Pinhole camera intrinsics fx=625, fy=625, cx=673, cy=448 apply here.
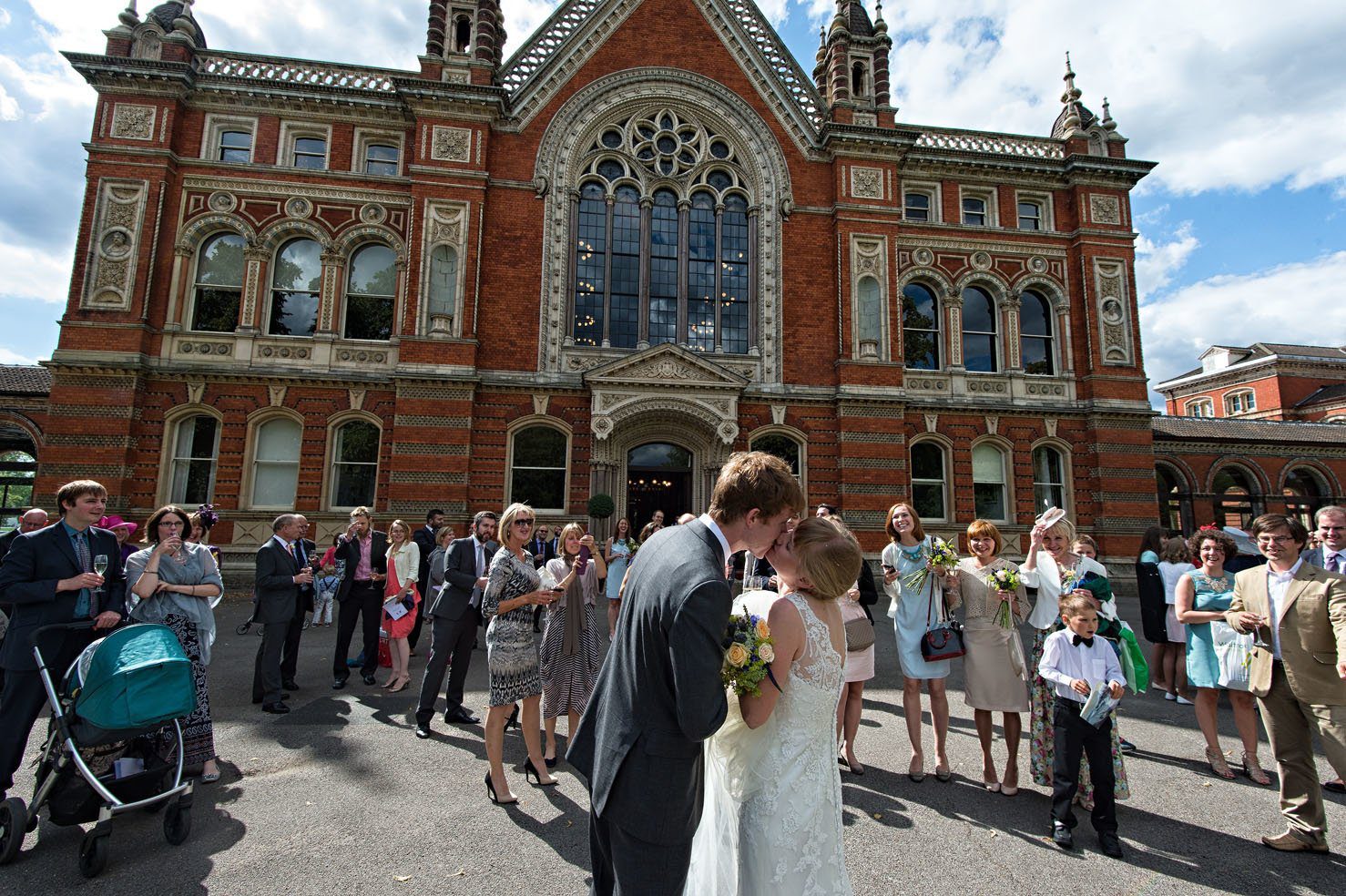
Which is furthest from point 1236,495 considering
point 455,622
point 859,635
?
point 455,622

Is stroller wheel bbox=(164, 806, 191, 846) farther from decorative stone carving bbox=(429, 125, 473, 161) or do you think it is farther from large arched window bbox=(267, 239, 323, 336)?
decorative stone carving bbox=(429, 125, 473, 161)

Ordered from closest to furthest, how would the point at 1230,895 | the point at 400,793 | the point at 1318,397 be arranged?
1. the point at 1230,895
2. the point at 400,793
3. the point at 1318,397

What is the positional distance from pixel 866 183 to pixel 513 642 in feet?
54.5

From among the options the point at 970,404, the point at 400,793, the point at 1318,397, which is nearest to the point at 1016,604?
the point at 400,793

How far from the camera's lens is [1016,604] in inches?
201

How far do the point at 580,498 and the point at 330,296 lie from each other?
8115mm

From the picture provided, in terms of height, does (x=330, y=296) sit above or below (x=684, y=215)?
below

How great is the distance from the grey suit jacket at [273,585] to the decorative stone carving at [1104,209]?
21.7 meters

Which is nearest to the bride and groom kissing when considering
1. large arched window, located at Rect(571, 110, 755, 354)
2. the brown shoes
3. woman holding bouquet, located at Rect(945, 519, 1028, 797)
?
woman holding bouquet, located at Rect(945, 519, 1028, 797)

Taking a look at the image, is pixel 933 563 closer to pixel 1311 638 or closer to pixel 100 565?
pixel 1311 638

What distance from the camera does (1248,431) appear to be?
24.0 meters

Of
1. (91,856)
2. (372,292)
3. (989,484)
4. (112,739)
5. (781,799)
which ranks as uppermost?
(372,292)

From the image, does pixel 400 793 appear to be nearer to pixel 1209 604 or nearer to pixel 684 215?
pixel 1209 604

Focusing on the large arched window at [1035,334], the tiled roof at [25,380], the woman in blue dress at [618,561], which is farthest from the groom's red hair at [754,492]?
the tiled roof at [25,380]
